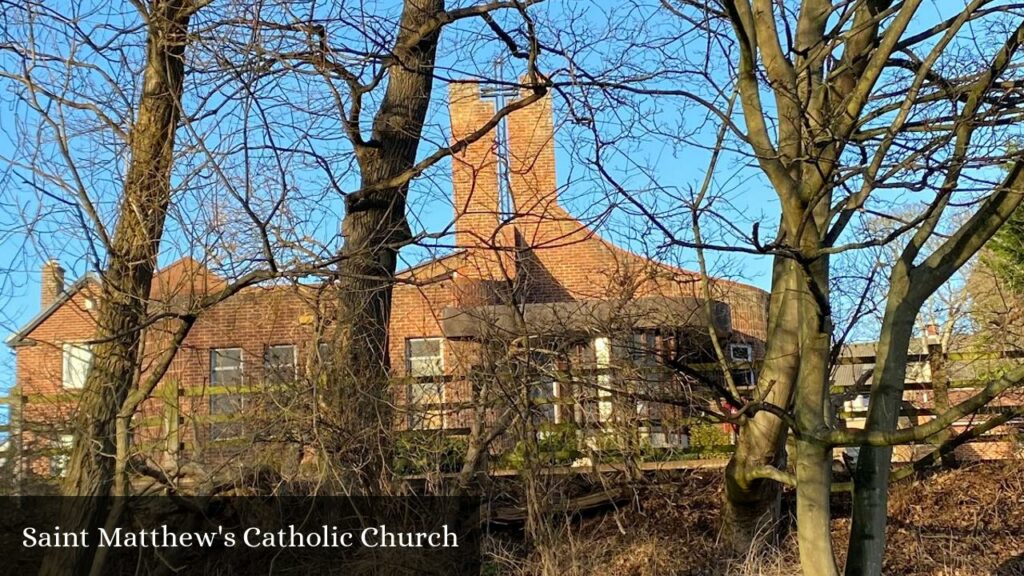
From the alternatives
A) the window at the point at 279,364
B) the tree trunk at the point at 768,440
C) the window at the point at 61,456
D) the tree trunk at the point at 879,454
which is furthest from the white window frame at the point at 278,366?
the tree trunk at the point at 879,454

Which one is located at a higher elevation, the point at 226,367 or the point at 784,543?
the point at 226,367

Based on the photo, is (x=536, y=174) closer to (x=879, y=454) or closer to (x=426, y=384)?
(x=426, y=384)

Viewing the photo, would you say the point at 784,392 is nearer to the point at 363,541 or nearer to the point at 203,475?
the point at 363,541

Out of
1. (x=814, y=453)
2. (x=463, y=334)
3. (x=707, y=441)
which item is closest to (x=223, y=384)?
(x=463, y=334)

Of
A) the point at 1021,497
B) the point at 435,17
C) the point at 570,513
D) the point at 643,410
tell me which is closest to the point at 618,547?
the point at 570,513

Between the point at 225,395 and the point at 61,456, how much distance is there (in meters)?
1.44

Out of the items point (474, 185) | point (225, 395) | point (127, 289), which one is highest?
point (474, 185)

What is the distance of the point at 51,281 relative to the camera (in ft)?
20.5

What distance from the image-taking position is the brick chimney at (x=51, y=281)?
20.3 feet

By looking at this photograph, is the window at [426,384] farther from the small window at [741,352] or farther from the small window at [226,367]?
the small window at [741,352]

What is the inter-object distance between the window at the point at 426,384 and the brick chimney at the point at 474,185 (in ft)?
5.64

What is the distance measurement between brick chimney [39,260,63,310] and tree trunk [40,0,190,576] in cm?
31

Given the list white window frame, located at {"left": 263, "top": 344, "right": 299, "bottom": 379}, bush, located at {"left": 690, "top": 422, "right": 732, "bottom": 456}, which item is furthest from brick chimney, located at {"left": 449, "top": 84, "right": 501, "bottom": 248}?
bush, located at {"left": 690, "top": 422, "right": 732, "bottom": 456}

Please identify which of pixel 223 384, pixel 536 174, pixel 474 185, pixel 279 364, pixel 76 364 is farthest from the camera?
pixel 223 384
